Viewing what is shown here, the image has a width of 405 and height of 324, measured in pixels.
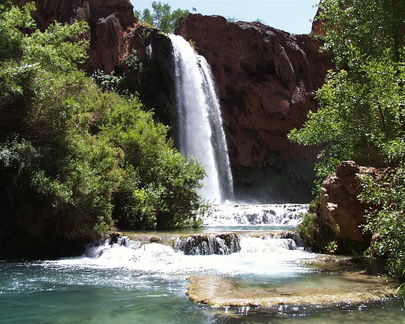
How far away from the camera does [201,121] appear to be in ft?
104

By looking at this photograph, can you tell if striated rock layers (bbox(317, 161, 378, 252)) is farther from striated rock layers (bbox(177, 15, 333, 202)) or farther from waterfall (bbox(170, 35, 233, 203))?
striated rock layers (bbox(177, 15, 333, 202))

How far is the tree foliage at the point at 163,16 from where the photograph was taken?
63.2 metres

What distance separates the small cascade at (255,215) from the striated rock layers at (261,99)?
44.6ft

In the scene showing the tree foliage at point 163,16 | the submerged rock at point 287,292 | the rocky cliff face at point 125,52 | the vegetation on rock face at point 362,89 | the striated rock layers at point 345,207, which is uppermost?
the tree foliage at point 163,16

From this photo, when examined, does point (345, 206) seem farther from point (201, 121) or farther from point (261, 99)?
point (261, 99)

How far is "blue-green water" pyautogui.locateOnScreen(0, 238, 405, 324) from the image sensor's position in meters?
5.87

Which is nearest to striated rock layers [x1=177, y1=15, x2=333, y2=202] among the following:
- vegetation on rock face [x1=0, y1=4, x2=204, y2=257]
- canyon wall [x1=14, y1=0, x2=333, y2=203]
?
canyon wall [x1=14, y1=0, x2=333, y2=203]

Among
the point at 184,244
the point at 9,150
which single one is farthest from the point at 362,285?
the point at 9,150

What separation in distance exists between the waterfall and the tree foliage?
3167 centimetres

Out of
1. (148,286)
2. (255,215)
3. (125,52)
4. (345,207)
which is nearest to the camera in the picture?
(148,286)

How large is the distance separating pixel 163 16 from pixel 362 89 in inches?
2257

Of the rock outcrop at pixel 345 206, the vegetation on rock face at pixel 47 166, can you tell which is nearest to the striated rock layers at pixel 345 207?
the rock outcrop at pixel 345 206

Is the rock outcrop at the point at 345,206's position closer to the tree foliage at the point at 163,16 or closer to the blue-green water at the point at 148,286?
the blue-green water at the point at 148,286

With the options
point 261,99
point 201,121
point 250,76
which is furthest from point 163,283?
point 250,76
